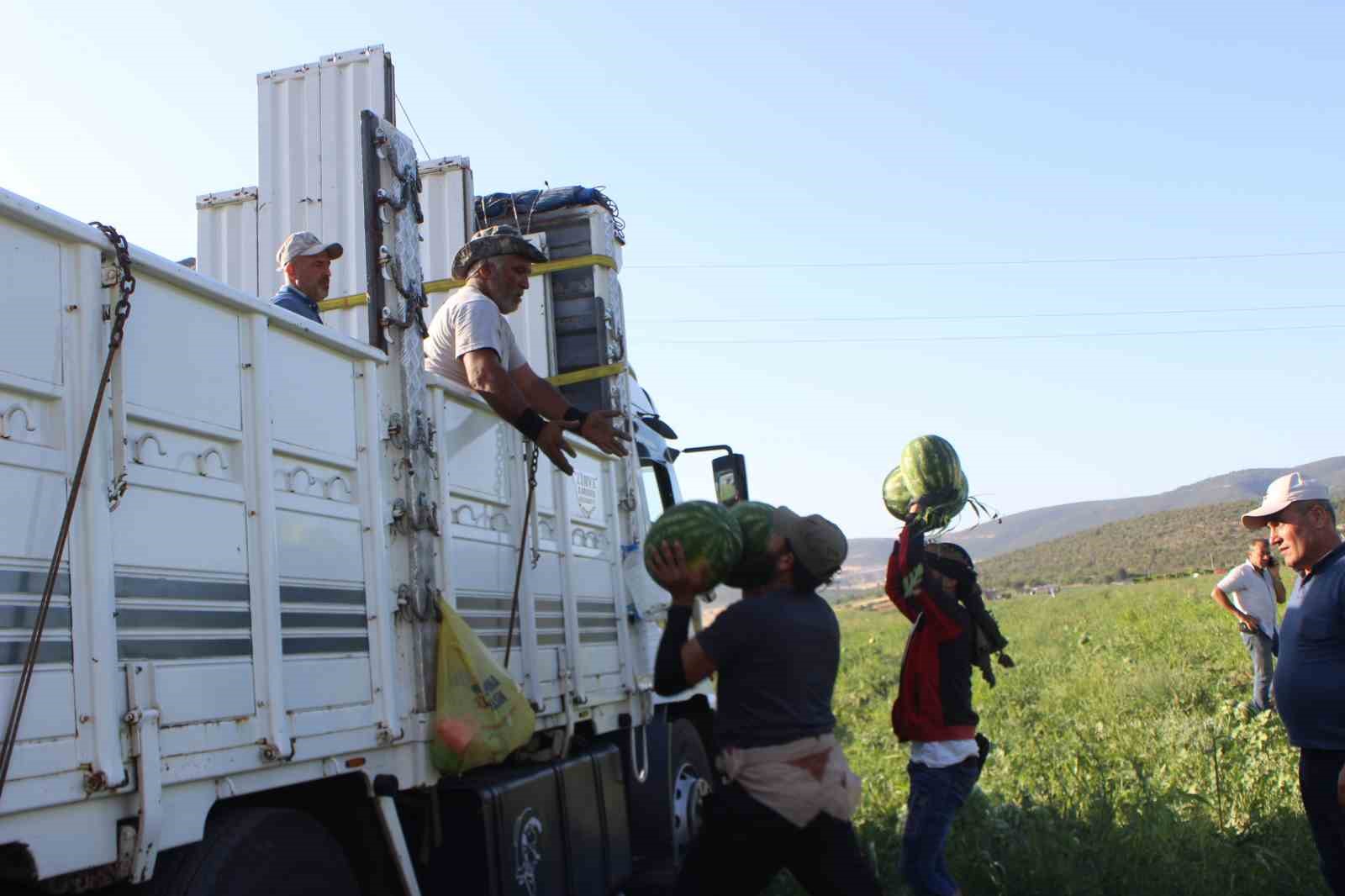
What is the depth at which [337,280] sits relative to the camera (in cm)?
707

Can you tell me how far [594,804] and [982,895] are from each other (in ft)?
6.46

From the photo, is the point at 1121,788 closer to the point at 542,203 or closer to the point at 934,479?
the point at 934,479

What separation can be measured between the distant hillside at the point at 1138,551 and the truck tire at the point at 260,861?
7486 centimetres

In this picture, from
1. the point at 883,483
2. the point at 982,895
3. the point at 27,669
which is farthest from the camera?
the point at 982,895

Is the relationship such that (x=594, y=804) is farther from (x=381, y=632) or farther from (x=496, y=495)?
(x=381, y=632)

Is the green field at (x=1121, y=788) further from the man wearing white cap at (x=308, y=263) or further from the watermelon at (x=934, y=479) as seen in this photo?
the man wearing white cap at (x=308, y=263)

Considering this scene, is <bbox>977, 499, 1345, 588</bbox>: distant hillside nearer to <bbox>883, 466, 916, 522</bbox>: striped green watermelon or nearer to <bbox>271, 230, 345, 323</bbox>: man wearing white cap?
<bbox>883, 466, 916, 522</bbox>: striped green watermelon

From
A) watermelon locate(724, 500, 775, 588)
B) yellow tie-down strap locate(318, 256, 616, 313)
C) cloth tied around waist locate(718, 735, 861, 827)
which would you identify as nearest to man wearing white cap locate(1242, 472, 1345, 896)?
cloth tied around waist locate(718, 735, 861, 827)

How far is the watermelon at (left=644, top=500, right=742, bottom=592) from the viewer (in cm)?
411

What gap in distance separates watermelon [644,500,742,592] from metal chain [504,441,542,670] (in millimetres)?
1438

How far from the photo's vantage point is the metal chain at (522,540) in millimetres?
5523

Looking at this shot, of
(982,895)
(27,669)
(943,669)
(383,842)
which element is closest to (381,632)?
(383,842)

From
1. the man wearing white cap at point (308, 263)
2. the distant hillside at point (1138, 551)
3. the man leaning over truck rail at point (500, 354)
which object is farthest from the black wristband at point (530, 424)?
the distant hillside at point (1138, 551)

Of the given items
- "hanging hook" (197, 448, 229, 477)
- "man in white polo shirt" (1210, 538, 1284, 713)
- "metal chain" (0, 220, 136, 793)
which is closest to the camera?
"metal chain" (0, 220, 136, 793)
